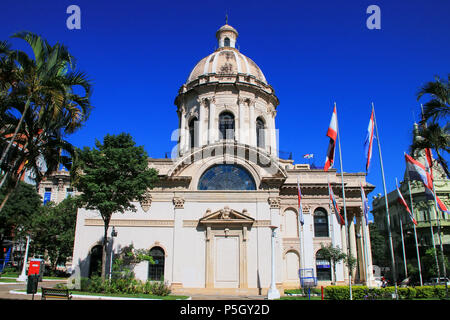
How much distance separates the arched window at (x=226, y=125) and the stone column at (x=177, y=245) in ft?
32.7

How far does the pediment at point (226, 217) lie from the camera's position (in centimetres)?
2867

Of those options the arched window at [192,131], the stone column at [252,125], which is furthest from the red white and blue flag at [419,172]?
the arched window at [192,131]

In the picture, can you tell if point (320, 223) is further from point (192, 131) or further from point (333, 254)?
point (192, 131)

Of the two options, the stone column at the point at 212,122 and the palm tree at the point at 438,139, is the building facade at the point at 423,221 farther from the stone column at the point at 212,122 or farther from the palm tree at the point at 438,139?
the palm tree at the point at 438,139

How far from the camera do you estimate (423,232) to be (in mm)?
52719

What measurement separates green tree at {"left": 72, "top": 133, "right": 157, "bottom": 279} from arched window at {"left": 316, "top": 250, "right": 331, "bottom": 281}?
55.1 feet

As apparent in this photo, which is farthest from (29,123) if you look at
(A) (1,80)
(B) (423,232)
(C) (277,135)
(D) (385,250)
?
(D) (385,250)

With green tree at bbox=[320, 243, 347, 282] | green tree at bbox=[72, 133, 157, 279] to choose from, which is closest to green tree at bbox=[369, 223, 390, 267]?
green tree at bbox=[320, 243, 347, 282]

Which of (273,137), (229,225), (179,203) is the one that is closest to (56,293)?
(179,203)

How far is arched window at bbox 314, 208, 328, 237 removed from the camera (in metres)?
32.8

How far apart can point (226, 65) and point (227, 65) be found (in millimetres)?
113

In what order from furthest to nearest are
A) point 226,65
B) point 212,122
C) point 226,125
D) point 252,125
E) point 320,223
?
point 226,65 → point 226,125 → point 252,125 → point 212,122 → point 320,223

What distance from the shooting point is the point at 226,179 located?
3070 centimetres

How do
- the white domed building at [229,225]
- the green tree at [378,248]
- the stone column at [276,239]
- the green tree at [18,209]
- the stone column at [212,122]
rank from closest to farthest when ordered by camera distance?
the stone column at [276,239], the white domed building at [229,225], the stone column at [212,122], the green tree at [18,209], the green tree at [378,248]
